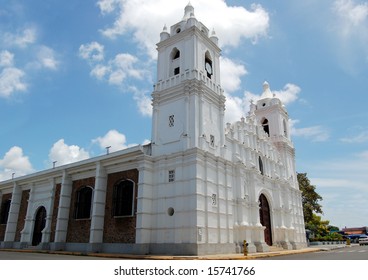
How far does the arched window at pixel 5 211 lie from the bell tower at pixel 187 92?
74.7ft

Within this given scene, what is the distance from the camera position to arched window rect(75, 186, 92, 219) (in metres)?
28.7

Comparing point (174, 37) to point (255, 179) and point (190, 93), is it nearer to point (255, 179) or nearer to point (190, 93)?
point (190, 93)

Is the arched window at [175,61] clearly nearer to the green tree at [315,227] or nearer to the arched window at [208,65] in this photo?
the arched window at [208,65]

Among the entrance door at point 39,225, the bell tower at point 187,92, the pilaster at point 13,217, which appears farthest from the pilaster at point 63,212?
the bell tower at point 187,92

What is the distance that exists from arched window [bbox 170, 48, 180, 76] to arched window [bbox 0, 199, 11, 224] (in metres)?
25.7

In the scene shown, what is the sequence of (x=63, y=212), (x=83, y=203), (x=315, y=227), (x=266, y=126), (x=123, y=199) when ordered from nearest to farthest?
1. (x=123, y=199)
2. (x=63, y=212)
3. (x=83, y=203)
4. (x=266, y=126)
5. (x=315, y=227)

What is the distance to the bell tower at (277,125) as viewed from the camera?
1508 inches

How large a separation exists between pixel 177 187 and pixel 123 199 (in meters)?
5.65

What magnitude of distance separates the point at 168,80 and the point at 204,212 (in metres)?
12.0

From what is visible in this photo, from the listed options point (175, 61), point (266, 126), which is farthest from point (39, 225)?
point (266, 126)

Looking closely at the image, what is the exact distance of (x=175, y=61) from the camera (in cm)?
2855

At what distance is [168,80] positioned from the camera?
27562 mm

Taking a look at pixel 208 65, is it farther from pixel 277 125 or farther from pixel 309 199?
pixel 309 199
